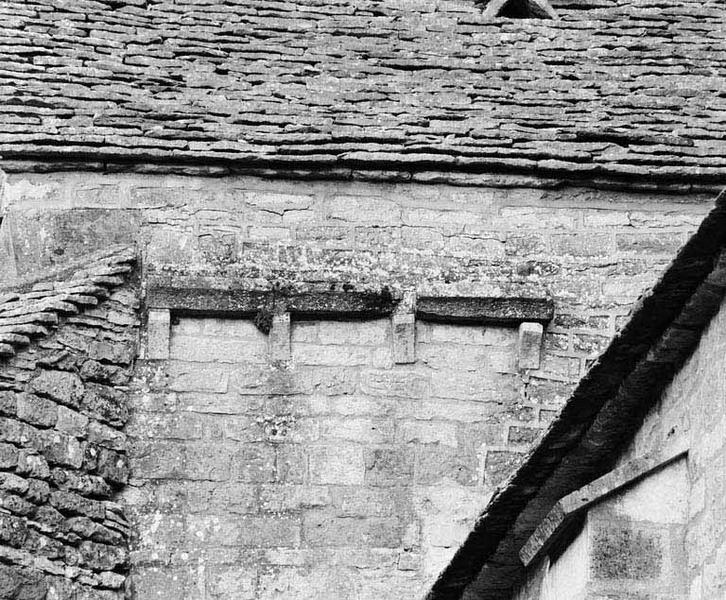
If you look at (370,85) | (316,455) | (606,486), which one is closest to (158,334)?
(316,455)


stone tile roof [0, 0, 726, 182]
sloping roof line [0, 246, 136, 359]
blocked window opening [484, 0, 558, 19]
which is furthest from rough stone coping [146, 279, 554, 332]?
blocked window opening [484, 0, 558, 19]

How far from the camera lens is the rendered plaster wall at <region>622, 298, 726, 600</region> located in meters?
5.73

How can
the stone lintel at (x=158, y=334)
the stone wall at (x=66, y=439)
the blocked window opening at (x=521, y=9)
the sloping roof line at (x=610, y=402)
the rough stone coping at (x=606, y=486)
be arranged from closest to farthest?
1. the sloping roof line at (x=610, y=402)
2. the rough stone coping at (x=606, y=486)
3. the stone wall at (x=66, y=439)
4. the stone lintel at (x=158, y=334)
5. the blocked window opening at (x=521, y=9)

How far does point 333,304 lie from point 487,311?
2.49 ft

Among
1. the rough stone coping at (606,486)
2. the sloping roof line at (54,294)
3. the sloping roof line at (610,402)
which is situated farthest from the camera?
the sloping roof line at (54,294)

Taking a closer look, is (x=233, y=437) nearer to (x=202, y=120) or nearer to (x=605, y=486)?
(x=202, y=120)

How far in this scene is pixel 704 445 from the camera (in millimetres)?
5883

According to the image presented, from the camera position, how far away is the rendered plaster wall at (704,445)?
5.73 m

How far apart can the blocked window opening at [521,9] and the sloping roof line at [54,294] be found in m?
2.98

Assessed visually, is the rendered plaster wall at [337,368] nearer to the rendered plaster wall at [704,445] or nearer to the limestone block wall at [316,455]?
the limestone block wall at [316,455]

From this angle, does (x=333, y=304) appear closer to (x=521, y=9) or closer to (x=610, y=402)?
(x=521, y=9)

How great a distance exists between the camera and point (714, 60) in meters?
11.7

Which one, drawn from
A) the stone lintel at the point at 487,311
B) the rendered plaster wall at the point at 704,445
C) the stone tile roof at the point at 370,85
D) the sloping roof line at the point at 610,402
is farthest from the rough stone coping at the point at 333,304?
the rendered plaster wall at the point at 704,445

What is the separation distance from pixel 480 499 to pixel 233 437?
121cm
